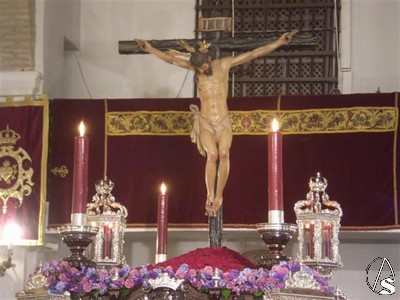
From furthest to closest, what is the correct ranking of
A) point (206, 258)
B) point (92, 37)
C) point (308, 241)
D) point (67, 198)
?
point (92, 37) < point (67, 198) < point (308, 241) < point (206, 258)

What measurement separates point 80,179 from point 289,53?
400 cm

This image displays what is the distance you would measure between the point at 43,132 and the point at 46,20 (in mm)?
949

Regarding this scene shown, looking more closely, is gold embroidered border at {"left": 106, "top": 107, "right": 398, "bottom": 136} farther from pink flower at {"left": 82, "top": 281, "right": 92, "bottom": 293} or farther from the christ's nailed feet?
pink flower at {"left": 82, "top": 281, "right": 92, "bottom": 293}

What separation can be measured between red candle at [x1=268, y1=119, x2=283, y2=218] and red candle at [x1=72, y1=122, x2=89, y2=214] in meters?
0.67

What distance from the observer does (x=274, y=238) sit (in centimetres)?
283

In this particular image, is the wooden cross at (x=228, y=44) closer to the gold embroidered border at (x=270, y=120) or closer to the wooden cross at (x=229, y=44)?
the wooden cross at (x=229, y=44)

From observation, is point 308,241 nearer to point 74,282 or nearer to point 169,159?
point 74,282

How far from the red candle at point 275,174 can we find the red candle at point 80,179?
669 millimetres

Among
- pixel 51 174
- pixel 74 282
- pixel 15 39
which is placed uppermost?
pixel 15 39

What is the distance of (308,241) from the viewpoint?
376cm

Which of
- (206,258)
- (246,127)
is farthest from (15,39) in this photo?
(206,258)

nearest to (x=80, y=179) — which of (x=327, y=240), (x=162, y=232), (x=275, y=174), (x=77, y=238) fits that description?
(x=77, y=238)

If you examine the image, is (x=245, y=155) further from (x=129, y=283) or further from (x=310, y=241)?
(x=129, y=283)

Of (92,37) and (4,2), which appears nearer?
(4,2)
